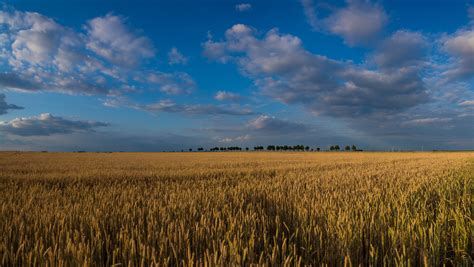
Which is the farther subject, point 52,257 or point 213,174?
point 213,174

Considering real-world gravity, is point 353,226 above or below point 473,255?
above

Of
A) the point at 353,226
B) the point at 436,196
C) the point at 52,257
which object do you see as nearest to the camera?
the point at 52,257

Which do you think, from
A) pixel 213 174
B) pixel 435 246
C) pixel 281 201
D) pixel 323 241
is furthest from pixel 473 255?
pixel 213 174

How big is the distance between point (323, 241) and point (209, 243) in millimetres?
1249

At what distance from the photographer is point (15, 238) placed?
11.2 ft

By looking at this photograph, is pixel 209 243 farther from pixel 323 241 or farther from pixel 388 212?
pixel 388 212

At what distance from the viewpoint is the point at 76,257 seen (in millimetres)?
2475

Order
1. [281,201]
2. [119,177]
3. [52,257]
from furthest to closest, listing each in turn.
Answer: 1. [119,177]
2. [281,201]
3. [52,257]

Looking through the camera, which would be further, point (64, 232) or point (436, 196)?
point (436, 196)

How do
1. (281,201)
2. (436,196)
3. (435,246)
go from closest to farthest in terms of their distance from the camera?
(435,246) < (281,201) < (436,196)

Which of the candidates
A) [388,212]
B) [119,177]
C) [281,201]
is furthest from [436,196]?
[119,177]

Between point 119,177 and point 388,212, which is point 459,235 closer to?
point 388,212

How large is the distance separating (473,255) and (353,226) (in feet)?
4.02

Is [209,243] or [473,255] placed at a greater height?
[209,243]
